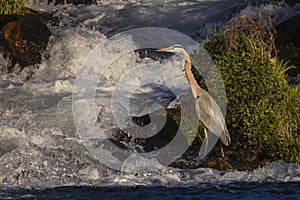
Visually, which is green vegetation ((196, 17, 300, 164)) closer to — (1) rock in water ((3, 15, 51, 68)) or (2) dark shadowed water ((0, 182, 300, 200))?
(2) dark shadowed water ((0, 182, 300, 200))

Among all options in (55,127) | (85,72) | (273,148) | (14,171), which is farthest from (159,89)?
(14,171)

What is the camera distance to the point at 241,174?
10.4 metres

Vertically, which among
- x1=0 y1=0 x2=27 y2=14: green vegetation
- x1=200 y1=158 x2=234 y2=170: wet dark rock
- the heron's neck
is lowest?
x1=200 y1=158 x2=234 y2=170: wet dark rock

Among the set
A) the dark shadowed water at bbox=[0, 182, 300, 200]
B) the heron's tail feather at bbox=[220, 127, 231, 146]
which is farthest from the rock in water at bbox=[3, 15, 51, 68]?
the dark shadowed water at bbox=[0, 182, 300, 200]

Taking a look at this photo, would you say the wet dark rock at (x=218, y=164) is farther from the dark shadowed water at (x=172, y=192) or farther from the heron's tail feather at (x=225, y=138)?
the dark shadowed water at (x=172, y=192)

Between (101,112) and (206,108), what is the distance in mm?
2508

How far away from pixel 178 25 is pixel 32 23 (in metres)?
4.24

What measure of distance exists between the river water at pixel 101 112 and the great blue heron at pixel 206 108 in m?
1.06

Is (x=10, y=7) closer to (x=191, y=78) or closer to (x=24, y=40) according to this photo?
(x=24, y=40)

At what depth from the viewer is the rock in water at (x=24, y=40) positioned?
1606 cm

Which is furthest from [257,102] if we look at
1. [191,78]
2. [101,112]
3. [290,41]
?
[290,41]

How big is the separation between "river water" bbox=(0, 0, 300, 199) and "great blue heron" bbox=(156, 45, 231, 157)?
1.06 m

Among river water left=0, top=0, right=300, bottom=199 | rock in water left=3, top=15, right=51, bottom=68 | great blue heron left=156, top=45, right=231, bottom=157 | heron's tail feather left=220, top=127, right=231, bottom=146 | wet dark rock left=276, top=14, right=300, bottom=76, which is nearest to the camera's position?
river water left=0, top=0, right=300, bottom=199

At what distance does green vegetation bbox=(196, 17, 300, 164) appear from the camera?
37.1 ft
